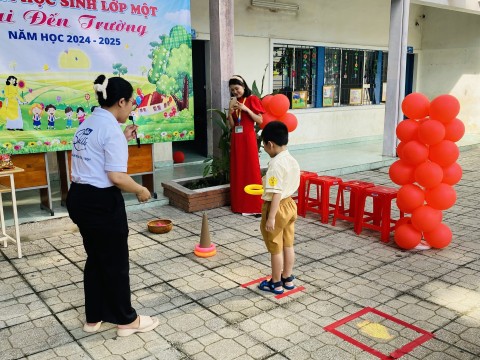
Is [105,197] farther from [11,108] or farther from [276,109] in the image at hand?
[276,109]

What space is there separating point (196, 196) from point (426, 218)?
311 cm

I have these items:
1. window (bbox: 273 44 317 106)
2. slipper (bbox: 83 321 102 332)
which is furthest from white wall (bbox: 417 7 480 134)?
slipper (bbox: 83 321 102 332)

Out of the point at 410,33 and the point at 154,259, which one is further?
the point at 410,33

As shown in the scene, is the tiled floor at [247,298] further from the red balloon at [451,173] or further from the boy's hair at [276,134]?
the boy's hair at [276,134]

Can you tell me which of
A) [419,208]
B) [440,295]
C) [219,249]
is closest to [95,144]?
[219,249]

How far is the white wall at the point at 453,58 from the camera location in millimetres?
13219

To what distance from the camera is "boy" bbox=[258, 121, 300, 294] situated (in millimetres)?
3648

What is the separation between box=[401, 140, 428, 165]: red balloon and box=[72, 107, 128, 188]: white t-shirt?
3166mm

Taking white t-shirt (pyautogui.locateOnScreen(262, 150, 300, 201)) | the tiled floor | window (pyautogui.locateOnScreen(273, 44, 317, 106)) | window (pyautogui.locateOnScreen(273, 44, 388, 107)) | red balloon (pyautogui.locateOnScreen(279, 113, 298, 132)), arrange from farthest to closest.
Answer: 1. window (pyautogui.locateOnScreen(273, 44, 388, 107))
2. window (pyautogui.locateOnScreen(273, 44, 317, 106))
3. red balloon (pyautogui.locateOnScreen(279, 113, 298, 132))
4. white t-shirt (pyautogui.locateOnScreen(262, 150, 300, 201))
5. the tiled floor

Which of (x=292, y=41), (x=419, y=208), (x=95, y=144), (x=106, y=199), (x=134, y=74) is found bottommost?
(x=419, y=208)

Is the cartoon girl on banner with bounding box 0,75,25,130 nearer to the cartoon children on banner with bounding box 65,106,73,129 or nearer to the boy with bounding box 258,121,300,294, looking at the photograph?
the cartoon children on banner with bounding box 65,106,73,129

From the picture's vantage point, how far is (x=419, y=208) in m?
4.92

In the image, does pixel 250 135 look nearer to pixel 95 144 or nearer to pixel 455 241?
pixel 455 241

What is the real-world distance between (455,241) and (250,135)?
2.89 m
